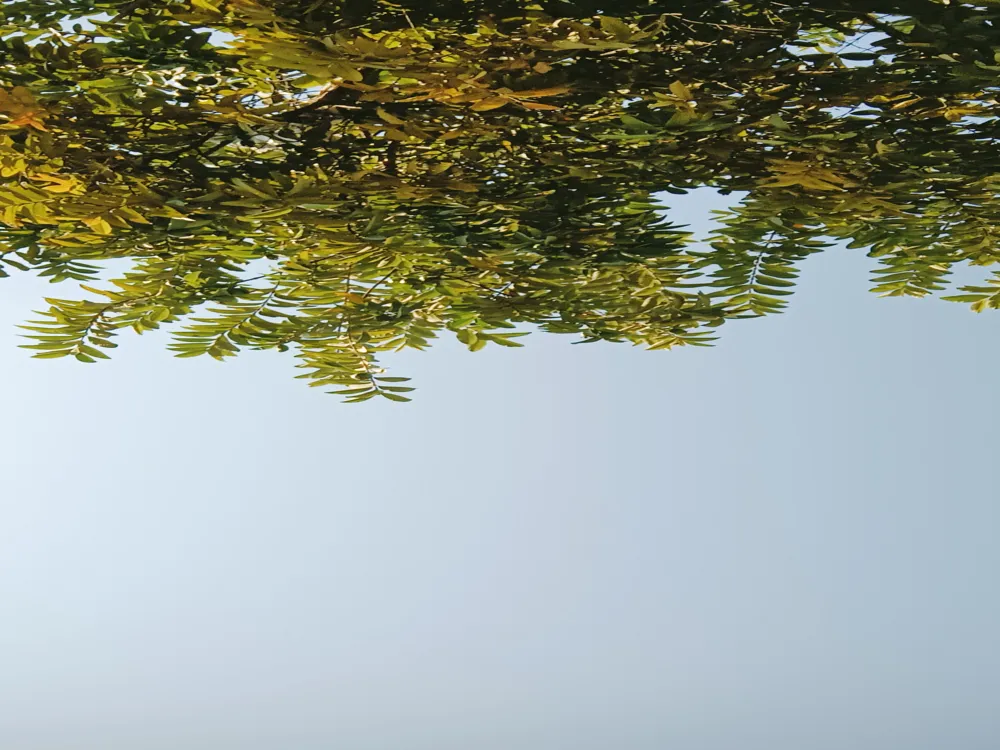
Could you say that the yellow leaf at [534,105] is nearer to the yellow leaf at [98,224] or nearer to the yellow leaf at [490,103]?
the yellow leaf at [490,103]

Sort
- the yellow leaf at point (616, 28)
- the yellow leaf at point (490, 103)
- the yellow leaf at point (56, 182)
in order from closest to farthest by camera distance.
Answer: the yellow leaf at point (616, 28)
the yellow leaf at point (490, 103)
the yellow leaf at point (56, 182)

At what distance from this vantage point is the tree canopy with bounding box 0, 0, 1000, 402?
1536 mm

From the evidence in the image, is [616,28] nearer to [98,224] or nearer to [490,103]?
[490,103]

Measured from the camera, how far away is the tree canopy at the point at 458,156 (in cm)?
154

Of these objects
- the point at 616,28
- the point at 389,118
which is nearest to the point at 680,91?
the point at 616,28

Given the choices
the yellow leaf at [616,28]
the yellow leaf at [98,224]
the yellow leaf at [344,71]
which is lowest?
the yellow leaf at [98,224]

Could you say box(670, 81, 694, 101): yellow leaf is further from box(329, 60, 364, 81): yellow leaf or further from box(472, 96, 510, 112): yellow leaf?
box(329, 60, 364, 81): yellow leaf

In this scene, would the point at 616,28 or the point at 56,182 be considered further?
the point at 56,182

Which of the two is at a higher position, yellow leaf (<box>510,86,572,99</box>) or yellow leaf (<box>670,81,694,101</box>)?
yellow leaf (<box>670,81,694,101</box>)

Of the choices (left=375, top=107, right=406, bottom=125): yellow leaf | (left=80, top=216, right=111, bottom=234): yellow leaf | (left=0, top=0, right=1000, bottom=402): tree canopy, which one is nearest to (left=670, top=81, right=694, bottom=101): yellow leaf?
(left=0, top=0, right=1000, bottom=402): tree canopy

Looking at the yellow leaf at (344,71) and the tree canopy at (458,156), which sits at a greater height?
the tree canopy at (458,156)

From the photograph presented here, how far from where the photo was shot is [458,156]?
2.03 m

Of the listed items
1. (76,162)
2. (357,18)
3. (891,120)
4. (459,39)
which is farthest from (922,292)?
(76,162)

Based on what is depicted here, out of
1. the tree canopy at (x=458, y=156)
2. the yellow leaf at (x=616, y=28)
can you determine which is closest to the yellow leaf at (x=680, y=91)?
the tree canopy at (x=458, y=156)
